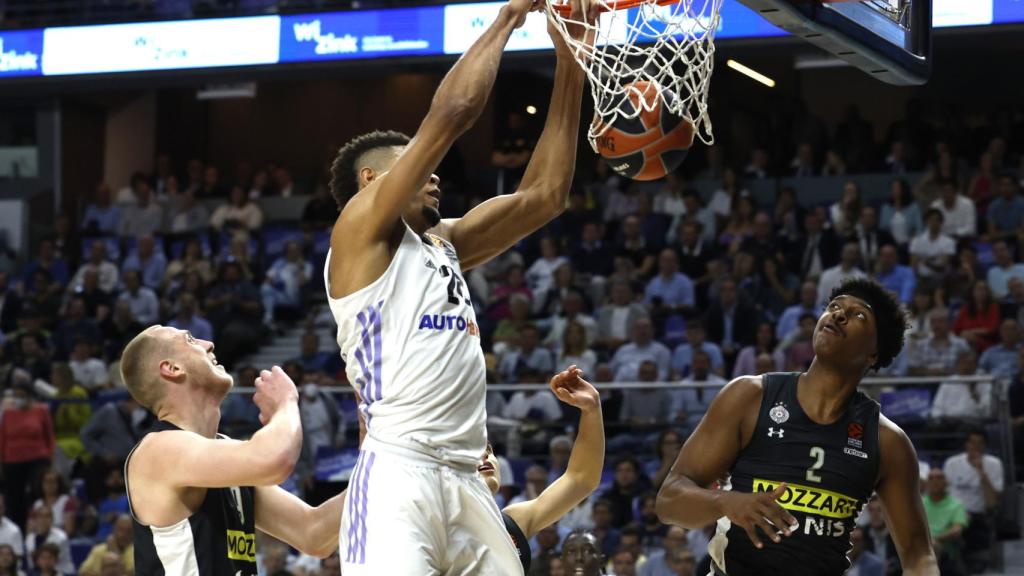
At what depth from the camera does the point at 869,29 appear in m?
5.16

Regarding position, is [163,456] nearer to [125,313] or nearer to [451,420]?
[451,420]

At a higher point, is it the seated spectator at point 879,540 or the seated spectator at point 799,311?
the seated spectator at point 799,311

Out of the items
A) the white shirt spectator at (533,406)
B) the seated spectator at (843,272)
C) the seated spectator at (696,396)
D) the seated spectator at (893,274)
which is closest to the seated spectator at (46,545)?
the white shirt spectator at (533,406)

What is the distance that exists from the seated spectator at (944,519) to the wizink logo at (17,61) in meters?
8.64

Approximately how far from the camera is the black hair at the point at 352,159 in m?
4.04

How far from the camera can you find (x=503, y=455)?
1138 cm

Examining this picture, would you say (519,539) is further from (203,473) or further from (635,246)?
(635,246)

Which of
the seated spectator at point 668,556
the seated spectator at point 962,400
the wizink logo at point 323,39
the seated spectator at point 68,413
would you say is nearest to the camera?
the seated spectator at point 668,556

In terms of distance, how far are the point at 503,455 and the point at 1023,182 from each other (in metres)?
5.60

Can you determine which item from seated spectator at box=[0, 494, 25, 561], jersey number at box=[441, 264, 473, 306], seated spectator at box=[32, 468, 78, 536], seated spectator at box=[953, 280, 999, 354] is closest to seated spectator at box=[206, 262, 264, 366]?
seated spectator at box=[32, 468, 78, 536]

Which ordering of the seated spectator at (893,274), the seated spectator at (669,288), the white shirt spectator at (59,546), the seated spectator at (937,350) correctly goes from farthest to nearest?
1. the seated spectator at (669,288)
2. the seated spectator at (893,274)
3. the white shirt spectator at (59,546)
4. the seated spectator at (937,350)

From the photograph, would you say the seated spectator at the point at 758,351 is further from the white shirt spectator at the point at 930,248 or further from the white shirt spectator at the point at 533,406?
the white shirt spectator at the point at 930,248

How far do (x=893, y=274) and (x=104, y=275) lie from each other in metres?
8.23

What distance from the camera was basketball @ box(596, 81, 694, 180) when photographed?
4.89 m
